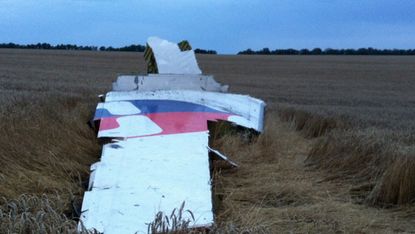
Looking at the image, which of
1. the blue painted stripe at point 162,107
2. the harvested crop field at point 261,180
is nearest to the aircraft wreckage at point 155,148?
the blue painted stripe at point 162,107

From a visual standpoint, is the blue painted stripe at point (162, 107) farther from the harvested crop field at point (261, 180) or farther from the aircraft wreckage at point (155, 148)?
the harvested crop field at point (261, 180)

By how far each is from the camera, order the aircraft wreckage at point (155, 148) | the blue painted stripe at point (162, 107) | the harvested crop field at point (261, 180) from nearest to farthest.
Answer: the aircraft wreckage at point (155, 148)
the harvested crop field at point (261, 180)
the blue painted stripe at point (162, 107)

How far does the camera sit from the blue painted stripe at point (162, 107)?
6.21m

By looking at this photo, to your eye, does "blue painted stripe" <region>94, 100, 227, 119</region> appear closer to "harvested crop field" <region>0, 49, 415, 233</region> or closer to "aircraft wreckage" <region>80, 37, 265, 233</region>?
"aircraft wreckage" <region>80, 37, 265, 233</region>

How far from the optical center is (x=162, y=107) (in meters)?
6.41

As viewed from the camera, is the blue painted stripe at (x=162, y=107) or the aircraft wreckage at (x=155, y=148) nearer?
the aircraft wreckage at (x=155, y=148)

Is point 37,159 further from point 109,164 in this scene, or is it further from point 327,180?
point 327,180

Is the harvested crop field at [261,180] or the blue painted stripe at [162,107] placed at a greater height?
the blue painted stripe at [162,107]

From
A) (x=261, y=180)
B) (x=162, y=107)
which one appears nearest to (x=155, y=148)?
(x=261, y=180)

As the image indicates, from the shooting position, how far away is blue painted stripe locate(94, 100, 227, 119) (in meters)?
6.21

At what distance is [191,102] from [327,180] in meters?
2.17

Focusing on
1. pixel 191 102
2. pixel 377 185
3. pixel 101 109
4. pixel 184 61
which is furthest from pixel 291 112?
pixel 377 185

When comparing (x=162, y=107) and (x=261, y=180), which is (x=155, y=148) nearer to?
(x=261, y=180)

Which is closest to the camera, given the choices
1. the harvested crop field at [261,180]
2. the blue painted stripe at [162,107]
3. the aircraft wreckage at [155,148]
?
the aircraft wreckage at [155,148]
